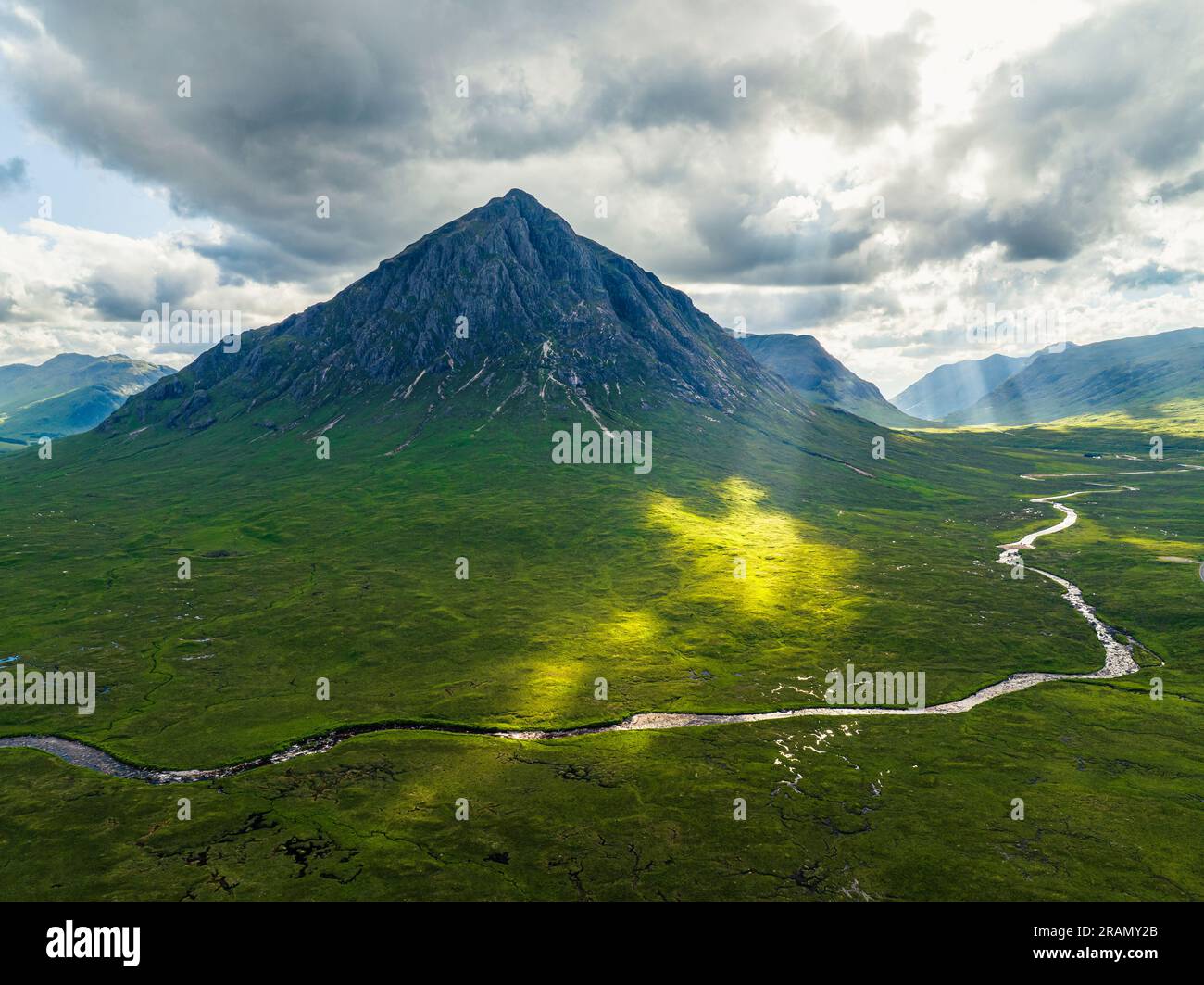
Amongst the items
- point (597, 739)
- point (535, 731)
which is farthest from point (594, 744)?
point (535, 731)

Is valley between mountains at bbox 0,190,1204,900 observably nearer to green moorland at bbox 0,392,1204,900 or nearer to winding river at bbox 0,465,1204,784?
green moorland at bbox 0,392,1204,900

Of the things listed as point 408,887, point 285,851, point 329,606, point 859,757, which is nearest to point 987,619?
point 859,757

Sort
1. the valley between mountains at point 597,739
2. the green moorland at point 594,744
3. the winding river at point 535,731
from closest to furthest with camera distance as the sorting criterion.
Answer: the green moorland at point 594,744, the valley between mountains at point 597,739, the winding river at point 535,731

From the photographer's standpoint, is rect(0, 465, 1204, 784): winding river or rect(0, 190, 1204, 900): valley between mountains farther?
rect(0, 465, 1204, 784): winding river

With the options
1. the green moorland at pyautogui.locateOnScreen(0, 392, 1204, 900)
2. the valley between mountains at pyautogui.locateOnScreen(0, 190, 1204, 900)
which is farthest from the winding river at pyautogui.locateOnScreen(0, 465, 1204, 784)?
the green moorland at pyautogui.locateOnScreen(0, 392, 1204, 900)

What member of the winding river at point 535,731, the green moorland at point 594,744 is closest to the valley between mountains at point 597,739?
the green moorland at point 594,744

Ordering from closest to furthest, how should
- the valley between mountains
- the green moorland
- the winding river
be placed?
the green moorland
the valley between mountains
the winding river

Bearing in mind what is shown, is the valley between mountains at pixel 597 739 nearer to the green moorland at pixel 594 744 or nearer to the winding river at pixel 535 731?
the green moorland at pixel 594 744

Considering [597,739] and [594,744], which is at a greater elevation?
[597,739]

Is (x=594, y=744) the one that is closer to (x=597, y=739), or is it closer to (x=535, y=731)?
(x=597, y=739)

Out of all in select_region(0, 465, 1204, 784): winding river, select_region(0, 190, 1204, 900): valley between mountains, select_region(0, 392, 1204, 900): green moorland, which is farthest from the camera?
select_region(0, 465, 1204, 784): winding river
